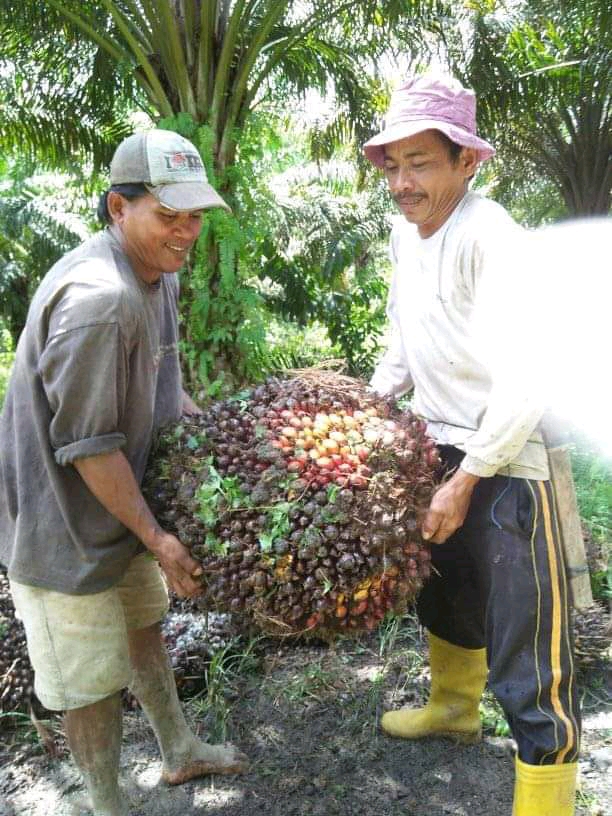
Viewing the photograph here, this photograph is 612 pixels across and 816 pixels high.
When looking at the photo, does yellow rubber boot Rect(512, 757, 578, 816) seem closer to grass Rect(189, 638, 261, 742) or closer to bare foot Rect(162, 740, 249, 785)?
bare foot Rect(162, 740, 249, 785)

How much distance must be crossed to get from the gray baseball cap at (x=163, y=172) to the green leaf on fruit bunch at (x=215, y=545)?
89cm

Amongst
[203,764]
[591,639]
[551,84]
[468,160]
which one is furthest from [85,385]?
[551,84]

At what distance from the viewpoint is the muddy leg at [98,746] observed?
7.20 feet

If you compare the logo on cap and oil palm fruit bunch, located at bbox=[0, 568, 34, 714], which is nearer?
the logo on cap

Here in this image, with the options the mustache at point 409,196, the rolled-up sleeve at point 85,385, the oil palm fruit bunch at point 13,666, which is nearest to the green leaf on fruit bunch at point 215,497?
the rolled-up sleeve at point 85,385

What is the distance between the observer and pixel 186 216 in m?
2.08

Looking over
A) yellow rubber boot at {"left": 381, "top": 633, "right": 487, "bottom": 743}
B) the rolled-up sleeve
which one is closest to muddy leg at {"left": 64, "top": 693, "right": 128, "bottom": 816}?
the rolled-up sleeve

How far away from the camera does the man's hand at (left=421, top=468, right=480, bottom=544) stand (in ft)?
6.48

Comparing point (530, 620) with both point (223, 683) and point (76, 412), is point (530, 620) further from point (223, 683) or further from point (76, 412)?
point (223, 683)

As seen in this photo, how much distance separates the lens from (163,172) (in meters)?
2.04

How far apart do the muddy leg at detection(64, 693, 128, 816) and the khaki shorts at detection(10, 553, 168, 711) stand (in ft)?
0.21

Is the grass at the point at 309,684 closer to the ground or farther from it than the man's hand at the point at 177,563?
closer to the ground

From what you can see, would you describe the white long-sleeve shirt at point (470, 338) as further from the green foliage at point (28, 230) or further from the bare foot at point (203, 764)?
the green foliage at point (28, 230)

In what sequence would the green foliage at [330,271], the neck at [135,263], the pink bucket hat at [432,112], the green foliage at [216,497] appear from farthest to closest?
the green foliage at [330,271]
the neck at [135,263]
the pink bucket hat at [432,112]
the green foliage at [216,497]
